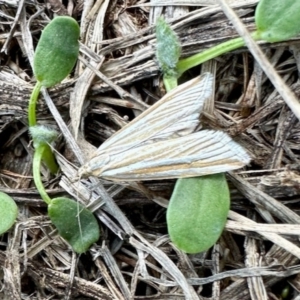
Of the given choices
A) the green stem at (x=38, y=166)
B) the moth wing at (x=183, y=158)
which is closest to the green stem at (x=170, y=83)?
the moth wing at (x=183, y=158)

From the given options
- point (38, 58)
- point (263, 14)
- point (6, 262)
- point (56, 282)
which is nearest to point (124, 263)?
point (56, 282)

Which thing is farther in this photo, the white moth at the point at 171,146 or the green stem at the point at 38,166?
the green stem at the point at 38,166

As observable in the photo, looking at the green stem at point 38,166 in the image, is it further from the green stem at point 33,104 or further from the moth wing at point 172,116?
the moth wing at point 172,116

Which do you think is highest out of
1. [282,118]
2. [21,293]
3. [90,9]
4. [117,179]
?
[90,9]

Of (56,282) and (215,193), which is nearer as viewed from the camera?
(215,193)

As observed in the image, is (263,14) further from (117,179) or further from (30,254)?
(30,254)

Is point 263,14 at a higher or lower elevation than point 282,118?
higher
